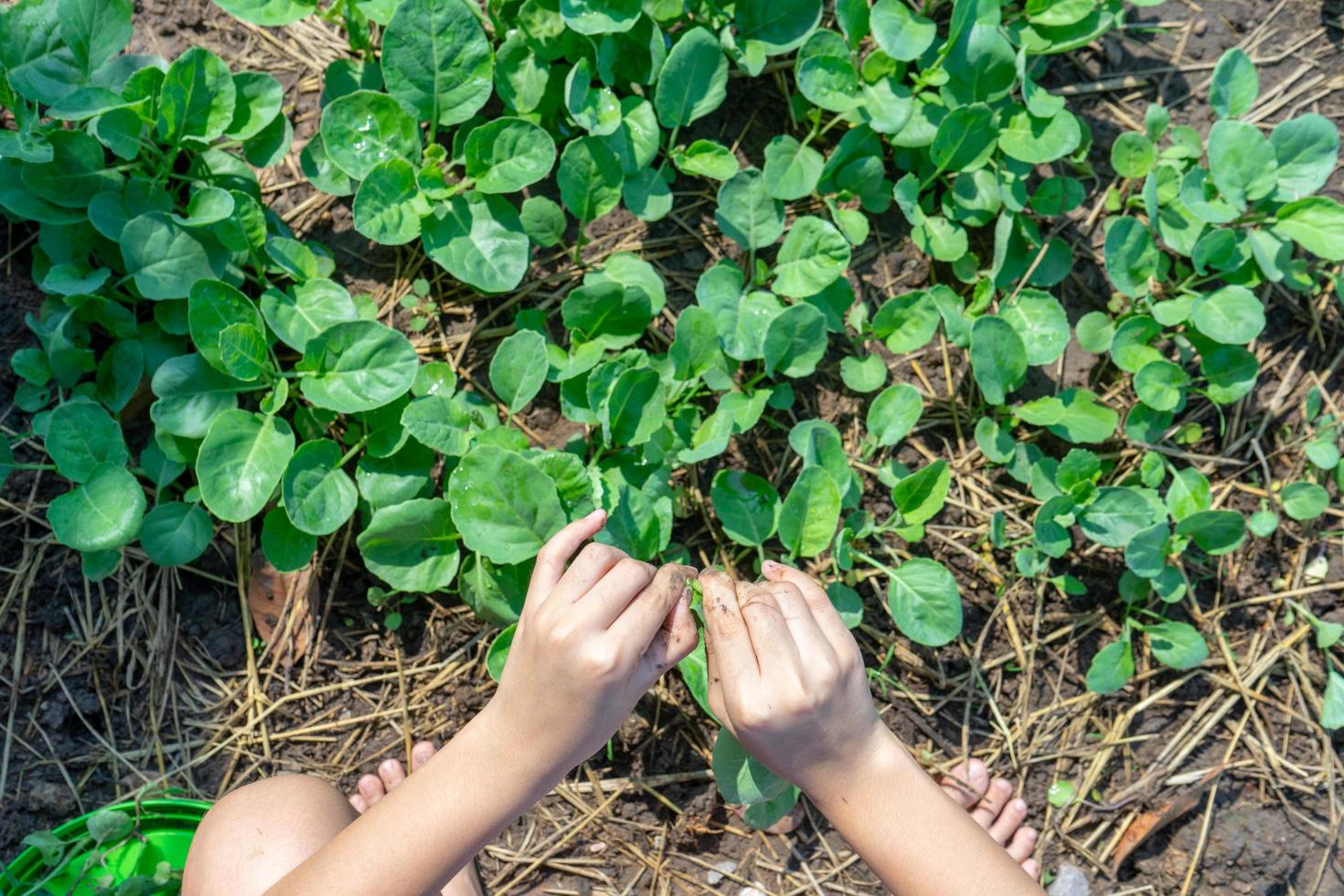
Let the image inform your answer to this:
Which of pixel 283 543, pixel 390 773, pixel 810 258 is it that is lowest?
pixel 390 773

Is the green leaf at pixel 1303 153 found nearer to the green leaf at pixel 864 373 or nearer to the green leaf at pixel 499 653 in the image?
the green leaf at pixel 864 373

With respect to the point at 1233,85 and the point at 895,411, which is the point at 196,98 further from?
the point at 1233,85

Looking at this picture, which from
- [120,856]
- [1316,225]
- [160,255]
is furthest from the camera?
[1316,225]

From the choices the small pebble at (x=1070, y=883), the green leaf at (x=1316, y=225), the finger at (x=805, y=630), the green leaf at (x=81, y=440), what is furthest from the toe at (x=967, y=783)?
the green leaf at (x=81, y=440)

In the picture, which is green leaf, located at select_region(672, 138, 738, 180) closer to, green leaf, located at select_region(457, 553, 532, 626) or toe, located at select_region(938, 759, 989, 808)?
green leaf, located at select_region(457, 553, 532, 626)

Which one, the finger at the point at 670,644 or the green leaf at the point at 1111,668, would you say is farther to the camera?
the green leaf at the point at 1111,668

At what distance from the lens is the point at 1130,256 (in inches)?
75.0

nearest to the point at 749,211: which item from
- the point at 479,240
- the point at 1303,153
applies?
the point at 479,240

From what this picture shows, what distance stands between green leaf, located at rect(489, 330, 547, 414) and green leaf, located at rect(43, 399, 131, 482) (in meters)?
0.62

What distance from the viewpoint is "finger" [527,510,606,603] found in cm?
134

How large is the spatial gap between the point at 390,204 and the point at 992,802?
1507 mm

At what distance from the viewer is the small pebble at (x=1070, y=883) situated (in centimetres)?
193

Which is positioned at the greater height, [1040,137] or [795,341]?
[1040,137]

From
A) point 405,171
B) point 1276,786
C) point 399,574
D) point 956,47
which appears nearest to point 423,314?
point 405,171
